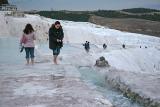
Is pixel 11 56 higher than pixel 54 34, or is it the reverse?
pixel 54 34

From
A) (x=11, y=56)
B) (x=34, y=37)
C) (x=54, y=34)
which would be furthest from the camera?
(x=11, y=56)

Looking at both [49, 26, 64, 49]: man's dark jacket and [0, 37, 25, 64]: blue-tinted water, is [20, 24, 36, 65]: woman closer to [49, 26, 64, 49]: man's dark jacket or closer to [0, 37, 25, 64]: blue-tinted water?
[49, 26, 64, 49]: man's dark jacket

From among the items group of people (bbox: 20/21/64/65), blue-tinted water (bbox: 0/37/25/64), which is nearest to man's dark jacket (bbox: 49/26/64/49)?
group of people (bbox: 20/21/64/65)

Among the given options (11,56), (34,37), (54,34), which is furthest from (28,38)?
(11,56)

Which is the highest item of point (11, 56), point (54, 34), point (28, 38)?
point (54, 34)

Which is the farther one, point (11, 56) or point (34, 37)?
point (11, 56)

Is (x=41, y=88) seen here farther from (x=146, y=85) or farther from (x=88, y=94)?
(x=146, y=85)

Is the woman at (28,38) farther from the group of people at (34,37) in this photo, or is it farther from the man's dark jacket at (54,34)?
the man's dark jacket at (54,34)

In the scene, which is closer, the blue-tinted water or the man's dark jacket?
the man's dark jacket

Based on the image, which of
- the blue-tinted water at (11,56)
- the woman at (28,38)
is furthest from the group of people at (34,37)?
the blue-tinted water at (11,56)

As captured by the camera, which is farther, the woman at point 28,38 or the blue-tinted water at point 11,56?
the blue-tinted water at point 11,56

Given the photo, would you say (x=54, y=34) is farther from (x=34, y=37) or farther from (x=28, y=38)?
(x=28, y=38)

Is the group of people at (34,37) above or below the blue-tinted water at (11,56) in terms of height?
above

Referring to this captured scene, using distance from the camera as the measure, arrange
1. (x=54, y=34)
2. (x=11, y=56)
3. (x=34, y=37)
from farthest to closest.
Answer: (x=11, y=56), (x=34, y=37), (x=54, y=34)
